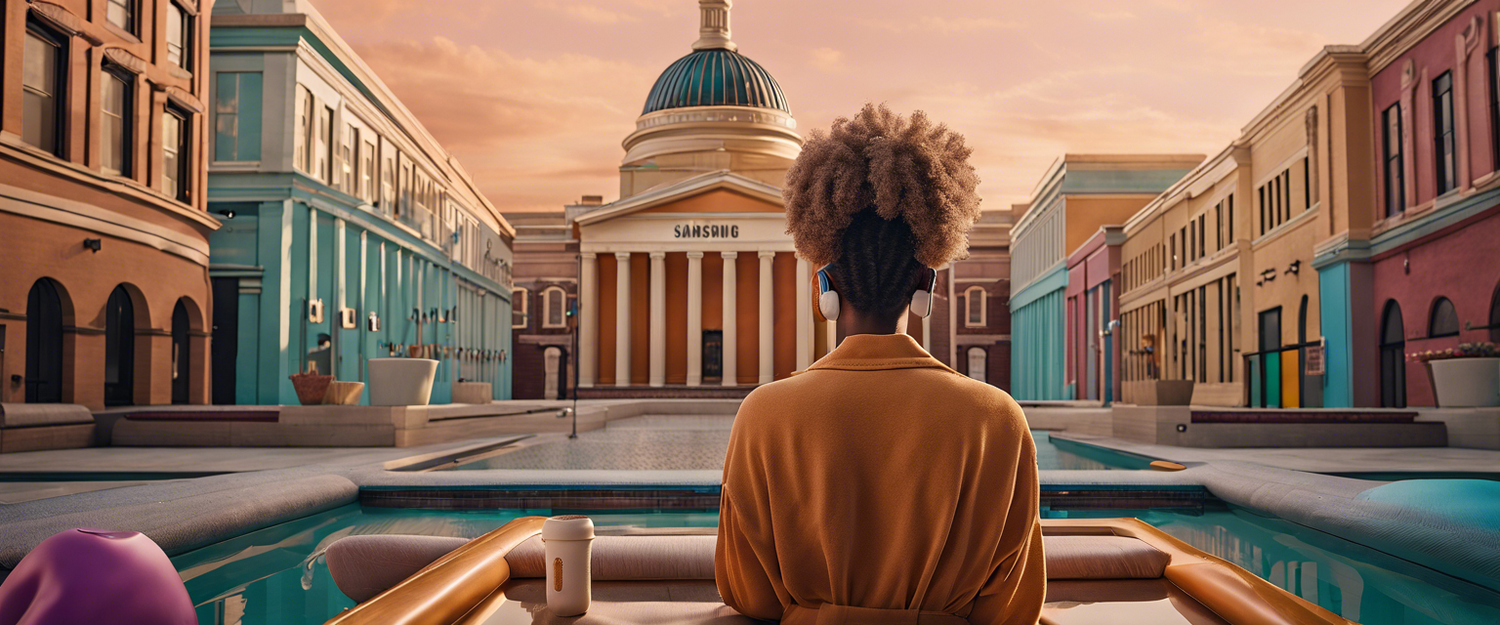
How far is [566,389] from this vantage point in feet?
178

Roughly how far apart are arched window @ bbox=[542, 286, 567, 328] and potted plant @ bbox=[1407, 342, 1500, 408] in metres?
45.9

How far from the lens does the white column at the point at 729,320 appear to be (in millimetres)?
45094

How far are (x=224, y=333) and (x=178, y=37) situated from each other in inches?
263

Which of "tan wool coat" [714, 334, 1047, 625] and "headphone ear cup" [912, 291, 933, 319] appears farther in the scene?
"headphone ear cup" [912, 291, 933, 319]

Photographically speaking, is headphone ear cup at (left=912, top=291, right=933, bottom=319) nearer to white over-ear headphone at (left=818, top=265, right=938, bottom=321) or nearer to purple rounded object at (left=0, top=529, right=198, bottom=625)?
white over-ear headphone at (left=818, top=265, right=938, bottom=321)

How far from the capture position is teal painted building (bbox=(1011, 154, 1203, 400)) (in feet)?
139

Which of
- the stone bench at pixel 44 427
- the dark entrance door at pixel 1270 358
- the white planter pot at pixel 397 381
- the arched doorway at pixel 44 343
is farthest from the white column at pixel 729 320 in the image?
the stone bench at pixel 44 427

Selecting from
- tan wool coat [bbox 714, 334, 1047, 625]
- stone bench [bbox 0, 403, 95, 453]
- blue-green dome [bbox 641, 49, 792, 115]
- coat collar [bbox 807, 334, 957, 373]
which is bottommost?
stone bench [bbox 0, 403, 95, 453]

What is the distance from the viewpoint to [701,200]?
46.2 metres

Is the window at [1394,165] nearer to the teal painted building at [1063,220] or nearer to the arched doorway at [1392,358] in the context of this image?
the arched doorway at [1392,358]

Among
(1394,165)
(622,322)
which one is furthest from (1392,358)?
(622,322)

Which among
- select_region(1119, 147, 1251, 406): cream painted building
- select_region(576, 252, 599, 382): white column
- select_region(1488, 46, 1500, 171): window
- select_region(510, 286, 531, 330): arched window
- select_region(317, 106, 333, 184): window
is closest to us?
select_region(1488, 46, 1500, 171): window

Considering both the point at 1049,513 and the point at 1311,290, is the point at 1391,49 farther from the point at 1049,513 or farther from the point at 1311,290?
the point at 1049,513

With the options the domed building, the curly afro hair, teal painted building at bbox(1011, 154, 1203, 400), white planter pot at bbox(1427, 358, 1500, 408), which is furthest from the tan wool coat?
Answer: teal painted building at bbox(1011, 154, 1203, 400)
